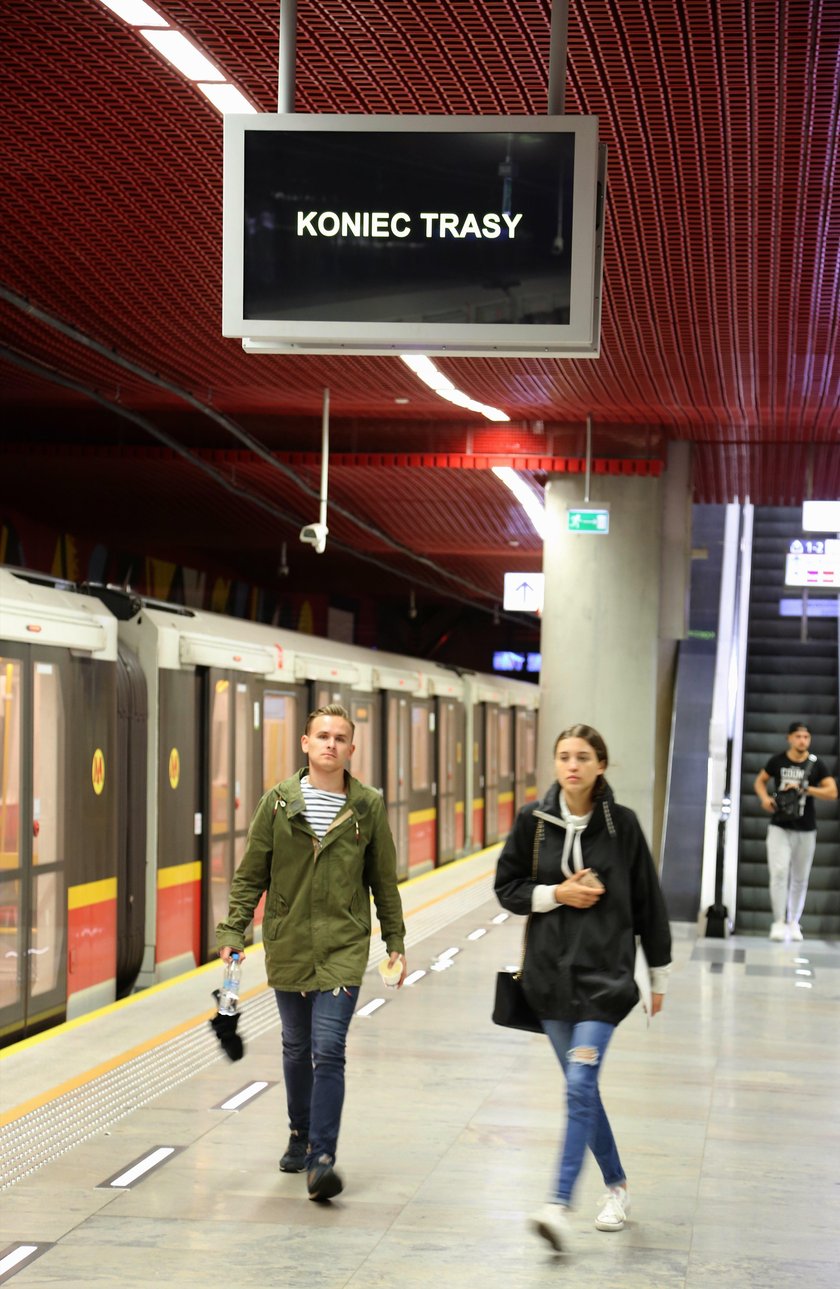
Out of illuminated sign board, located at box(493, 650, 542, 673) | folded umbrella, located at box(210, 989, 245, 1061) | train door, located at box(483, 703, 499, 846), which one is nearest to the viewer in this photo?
folded umbrella, located at box(210, 989, 245, 1061)

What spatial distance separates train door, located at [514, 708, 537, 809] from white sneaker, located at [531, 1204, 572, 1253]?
22.4m

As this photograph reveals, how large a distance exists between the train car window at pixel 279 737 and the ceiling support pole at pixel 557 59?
8.64 metres

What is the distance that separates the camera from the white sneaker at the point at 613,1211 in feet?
18.3

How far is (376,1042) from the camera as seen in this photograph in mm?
8766

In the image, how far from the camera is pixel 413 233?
195 inches

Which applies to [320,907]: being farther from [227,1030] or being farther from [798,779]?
[798,779]

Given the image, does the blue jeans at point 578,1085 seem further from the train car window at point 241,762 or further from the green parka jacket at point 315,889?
the train car window at point 241,762

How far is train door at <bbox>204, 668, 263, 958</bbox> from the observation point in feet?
38.2

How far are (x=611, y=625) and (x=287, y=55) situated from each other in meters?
9.60

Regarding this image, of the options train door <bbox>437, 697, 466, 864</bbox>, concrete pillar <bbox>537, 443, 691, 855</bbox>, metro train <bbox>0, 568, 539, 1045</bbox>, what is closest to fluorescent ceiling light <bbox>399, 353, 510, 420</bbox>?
concrete pillar <bbox>537, 443, 691, 855</bbox>

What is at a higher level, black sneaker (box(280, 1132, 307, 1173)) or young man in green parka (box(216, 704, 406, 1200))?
young man in green parka (box(216, 704, 406, 1200))

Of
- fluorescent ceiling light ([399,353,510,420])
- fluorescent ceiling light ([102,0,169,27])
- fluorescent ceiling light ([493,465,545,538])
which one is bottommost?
fluorescent ceiling light ([493,465,545,538])

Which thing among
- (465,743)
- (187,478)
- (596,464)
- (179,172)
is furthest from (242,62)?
(465,743)

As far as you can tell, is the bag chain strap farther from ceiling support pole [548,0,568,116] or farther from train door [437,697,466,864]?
train door [437,697,466,864]
